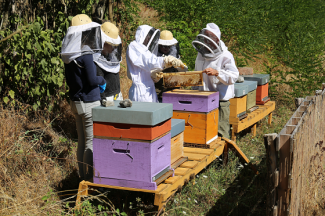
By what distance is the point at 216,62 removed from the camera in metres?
5.00

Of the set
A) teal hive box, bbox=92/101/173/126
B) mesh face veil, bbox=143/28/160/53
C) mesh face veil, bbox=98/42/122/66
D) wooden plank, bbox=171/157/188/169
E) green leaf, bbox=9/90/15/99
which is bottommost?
wooden plank, bbox=171/157/188/169

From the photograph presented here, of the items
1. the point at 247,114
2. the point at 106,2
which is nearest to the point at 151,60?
the point at 247,114

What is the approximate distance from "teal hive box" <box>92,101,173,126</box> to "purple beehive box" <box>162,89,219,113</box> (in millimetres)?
1127

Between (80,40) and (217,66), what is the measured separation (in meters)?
2.20

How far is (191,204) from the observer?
4047 mm

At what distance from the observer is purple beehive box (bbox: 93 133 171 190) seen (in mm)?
3094

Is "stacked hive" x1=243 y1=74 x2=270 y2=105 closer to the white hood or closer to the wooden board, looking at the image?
the wooden board

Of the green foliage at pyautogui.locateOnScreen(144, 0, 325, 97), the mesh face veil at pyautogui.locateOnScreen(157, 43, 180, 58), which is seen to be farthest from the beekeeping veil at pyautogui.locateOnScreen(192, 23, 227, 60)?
the green foliage at pyautogui.locateOnScreen(144, 0, 325, 97)

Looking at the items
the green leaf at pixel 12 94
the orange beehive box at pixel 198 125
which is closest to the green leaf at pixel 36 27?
the green leaf at pixel 12 94

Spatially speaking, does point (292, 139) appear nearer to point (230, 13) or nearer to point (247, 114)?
point (247, 114)

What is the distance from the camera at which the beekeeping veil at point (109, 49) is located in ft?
12.4

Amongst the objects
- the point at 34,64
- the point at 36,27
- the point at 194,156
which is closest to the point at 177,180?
the point at 194,156

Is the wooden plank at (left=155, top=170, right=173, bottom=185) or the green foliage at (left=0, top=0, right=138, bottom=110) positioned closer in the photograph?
the wooden plank at (left=155, top=170, right=173, bottom=185)

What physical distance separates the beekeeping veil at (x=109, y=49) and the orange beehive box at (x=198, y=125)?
104 cm
